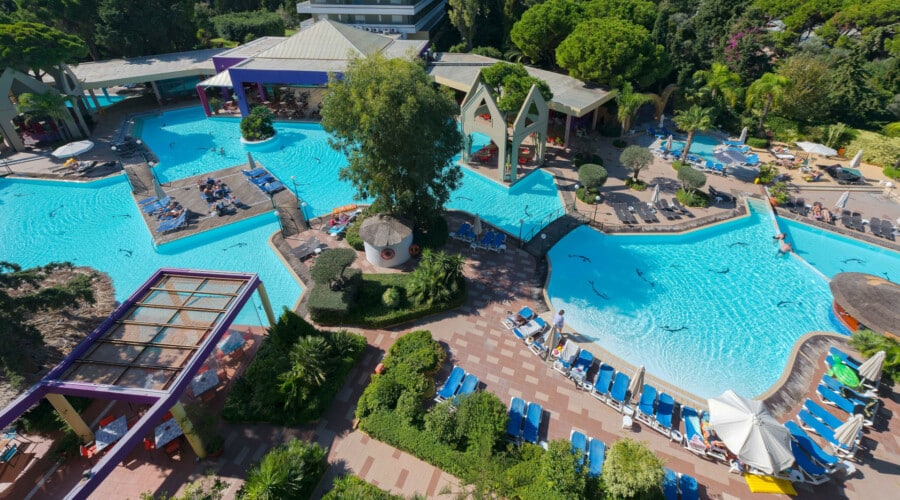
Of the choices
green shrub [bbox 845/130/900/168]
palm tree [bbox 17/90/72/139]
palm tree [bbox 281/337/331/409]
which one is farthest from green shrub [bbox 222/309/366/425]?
green shrub [bbox 845/130/900/168]

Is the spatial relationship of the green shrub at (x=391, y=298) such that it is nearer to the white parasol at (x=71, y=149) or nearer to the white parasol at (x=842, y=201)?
the white parasol at (x=842, y=201)

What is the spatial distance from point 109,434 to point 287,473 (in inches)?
274

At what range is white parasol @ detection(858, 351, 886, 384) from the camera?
15587 millimetres

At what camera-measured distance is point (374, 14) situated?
60.5 m

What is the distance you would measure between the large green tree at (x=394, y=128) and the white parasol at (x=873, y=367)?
→ 18.9 m

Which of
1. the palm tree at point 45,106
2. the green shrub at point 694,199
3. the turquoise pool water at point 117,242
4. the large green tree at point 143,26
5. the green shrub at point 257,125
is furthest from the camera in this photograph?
the large green tree at point 143,26

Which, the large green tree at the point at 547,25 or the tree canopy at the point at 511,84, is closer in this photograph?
the tree canopy at the point at 511,84

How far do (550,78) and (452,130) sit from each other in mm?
21560

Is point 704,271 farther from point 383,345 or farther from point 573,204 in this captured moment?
point 383,345

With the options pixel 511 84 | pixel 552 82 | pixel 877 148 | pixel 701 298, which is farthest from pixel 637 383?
pixel 877 148

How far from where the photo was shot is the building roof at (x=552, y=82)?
32.8m

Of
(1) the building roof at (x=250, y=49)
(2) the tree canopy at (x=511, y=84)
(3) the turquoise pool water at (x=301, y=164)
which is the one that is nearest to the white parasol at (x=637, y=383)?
(3) the turquoise pool water at (x=301, y=164)

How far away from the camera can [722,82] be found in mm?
37969

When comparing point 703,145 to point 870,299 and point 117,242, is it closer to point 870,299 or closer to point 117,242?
point 870,299
